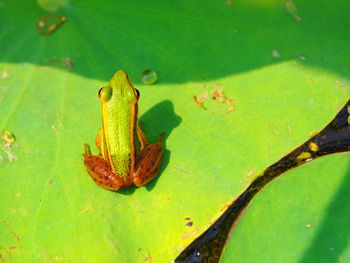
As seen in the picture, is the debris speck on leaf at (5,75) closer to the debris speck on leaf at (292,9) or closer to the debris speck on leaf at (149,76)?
the debris speck on leaf at (149,76)

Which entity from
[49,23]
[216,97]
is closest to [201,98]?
[216,97]

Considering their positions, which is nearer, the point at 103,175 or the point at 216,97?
the point at 103,175

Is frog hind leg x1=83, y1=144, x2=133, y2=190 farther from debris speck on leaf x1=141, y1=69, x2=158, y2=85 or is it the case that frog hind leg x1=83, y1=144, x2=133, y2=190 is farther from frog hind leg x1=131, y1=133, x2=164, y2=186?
debris speck on leaf x1=141, y1=69, x2=158, y2=85

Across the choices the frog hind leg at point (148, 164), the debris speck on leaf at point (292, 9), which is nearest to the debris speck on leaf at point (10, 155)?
the frog hind leg at point (148, 164)

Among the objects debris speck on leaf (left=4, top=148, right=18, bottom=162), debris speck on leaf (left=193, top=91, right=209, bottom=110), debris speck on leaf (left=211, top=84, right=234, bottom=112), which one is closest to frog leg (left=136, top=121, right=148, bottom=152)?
debris speck on leaf (left=193, top=91, right=209, bottom=110)

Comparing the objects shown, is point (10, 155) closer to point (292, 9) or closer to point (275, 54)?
point (275, 54)

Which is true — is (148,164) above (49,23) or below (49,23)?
below
